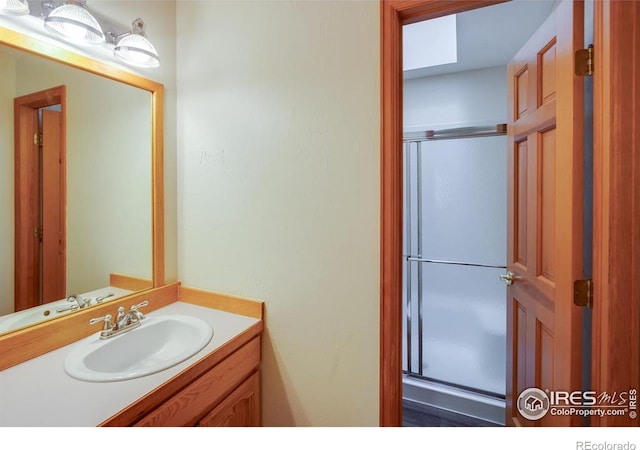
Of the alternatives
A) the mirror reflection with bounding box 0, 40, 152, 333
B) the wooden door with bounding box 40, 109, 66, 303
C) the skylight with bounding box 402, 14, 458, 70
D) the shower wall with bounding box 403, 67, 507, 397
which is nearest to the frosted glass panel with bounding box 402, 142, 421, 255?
the shower wall with bounding box 403, 67, 507, 397

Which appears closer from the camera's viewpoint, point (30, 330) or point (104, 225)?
point (30, 330)

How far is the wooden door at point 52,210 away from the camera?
103 centimetres

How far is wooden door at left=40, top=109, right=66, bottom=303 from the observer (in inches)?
40.5

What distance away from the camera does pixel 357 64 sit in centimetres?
106

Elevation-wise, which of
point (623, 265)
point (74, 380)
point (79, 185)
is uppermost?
point (79, 185)

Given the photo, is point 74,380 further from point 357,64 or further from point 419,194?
point 419,194

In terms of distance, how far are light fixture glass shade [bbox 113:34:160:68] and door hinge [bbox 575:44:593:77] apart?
5.13ft

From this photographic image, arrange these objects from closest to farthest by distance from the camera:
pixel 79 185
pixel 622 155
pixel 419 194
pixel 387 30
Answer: pixel 622 155, pixel 387 30, pixel 79 185, pixel 419 194

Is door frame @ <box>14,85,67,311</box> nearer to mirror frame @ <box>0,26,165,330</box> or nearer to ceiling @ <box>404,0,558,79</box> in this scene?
mirror frame @ <box>0,26,165,330</box>

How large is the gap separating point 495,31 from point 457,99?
1.88ft

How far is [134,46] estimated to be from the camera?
3.72 feet
